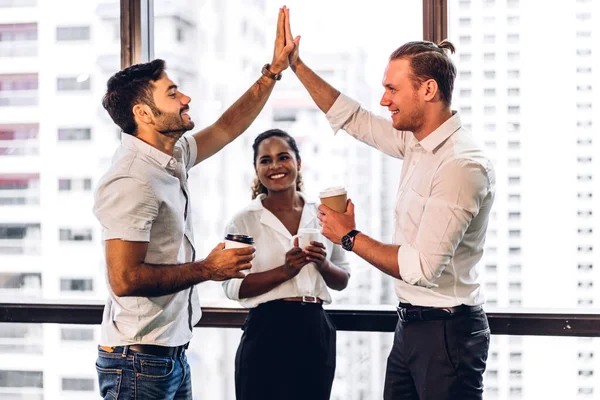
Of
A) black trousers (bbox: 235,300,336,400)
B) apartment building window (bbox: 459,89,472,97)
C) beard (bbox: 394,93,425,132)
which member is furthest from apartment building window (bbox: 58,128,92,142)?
apartment building window (bbox: 459,89,472,97)

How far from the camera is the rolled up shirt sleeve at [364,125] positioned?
2322 mm

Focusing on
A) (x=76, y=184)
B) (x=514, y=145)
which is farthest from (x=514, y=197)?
(x=76, y=184)

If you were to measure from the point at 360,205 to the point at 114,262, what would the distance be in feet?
3.71

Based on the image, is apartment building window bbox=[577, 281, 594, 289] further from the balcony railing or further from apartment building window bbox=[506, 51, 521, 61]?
apartment building window bbox=[506, 51, 521, 61]

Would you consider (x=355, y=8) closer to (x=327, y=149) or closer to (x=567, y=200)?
(x=327, y=149)

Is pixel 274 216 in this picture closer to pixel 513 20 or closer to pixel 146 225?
pixel 146 225

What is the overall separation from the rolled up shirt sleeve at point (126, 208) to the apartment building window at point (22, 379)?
4.50ft

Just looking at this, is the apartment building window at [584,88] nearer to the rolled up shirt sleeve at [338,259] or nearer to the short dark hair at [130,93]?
the rolled up shirt sleeve at [338,259]

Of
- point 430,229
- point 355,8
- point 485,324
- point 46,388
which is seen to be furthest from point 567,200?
point 46,388

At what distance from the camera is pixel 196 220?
9.11 feet

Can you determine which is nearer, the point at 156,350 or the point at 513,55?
the point at 156,350

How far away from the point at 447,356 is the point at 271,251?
0.74 metres

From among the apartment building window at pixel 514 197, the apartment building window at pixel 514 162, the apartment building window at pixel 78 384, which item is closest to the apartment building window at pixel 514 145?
the apartment building window at pixel 514 162

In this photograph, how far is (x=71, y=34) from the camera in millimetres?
2828
